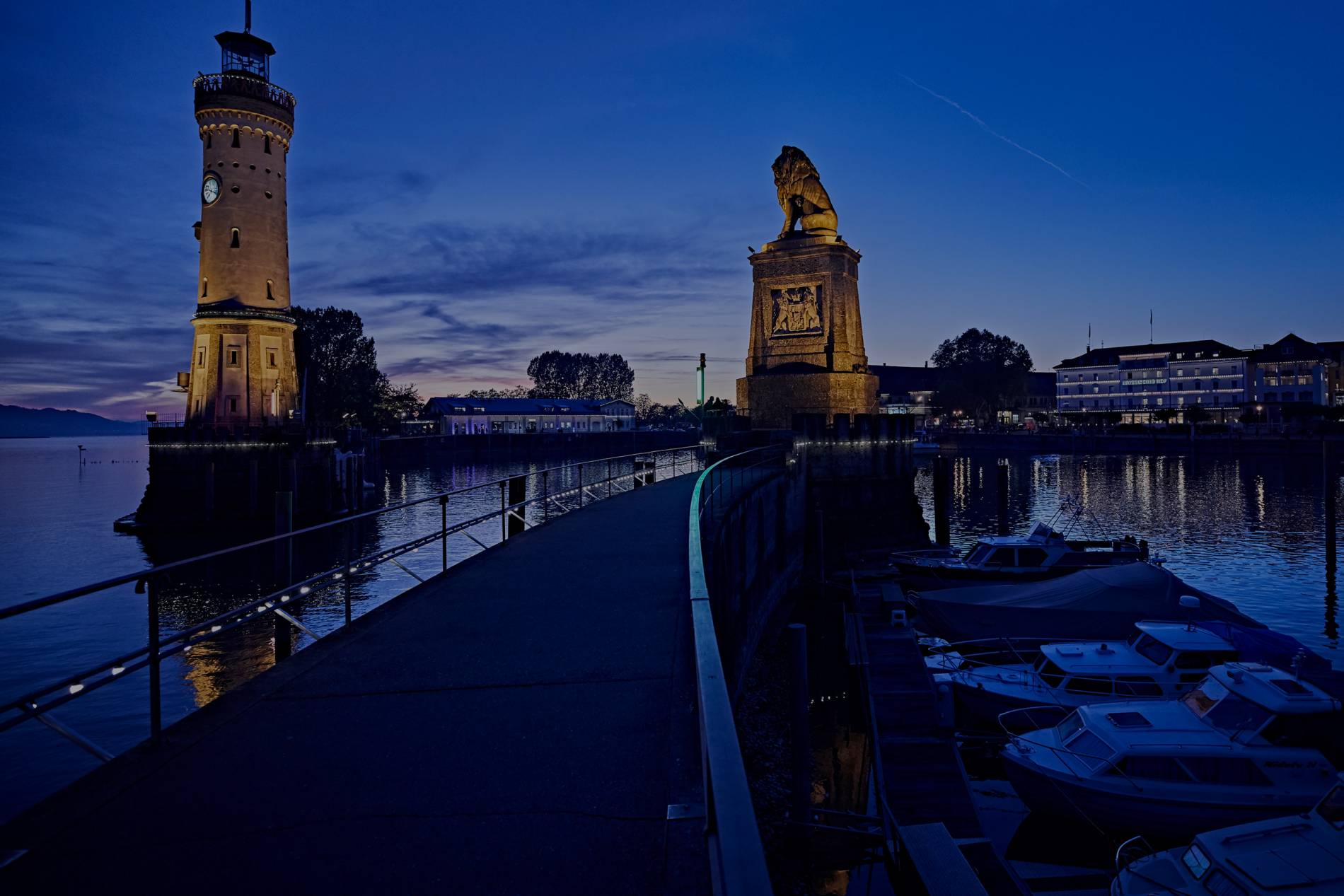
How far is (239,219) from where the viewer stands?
4725 centimetres

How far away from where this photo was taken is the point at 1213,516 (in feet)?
153

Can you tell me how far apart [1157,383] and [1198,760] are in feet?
450

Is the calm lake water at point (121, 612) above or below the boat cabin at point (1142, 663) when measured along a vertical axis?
below

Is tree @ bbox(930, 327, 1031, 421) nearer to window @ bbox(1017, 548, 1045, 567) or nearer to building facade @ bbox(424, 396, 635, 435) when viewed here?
building facade @ bbox(424, 396, 635, 435)

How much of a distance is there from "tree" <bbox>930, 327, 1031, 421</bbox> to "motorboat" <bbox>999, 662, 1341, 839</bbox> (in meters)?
132

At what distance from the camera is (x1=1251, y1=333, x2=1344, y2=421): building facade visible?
114125mm

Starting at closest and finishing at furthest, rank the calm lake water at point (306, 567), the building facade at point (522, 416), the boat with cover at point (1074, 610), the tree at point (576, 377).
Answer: the calm lake water at point (306, 567), the boat with cover at point (1074, 610), the building facade at point (522, 416), the tree at point (576, 377)

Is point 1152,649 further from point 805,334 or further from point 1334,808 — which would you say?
point 805,334

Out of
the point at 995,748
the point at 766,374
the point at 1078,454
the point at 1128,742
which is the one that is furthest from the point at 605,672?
the point at 1078,454

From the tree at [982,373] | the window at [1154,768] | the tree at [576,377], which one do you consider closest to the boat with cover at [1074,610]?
the window at [1154,768]

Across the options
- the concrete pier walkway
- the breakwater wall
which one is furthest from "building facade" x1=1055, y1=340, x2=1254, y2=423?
the concrete pier walkway

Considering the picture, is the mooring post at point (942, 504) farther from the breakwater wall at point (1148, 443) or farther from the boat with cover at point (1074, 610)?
the breakwater wall at point (1148, 443)

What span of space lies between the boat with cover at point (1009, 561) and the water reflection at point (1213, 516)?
4382mm

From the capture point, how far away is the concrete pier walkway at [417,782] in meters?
3.70
